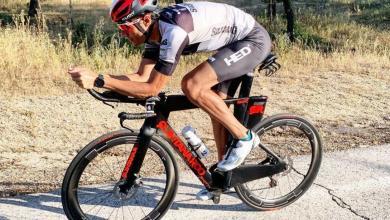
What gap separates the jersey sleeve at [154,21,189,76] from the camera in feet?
12.0

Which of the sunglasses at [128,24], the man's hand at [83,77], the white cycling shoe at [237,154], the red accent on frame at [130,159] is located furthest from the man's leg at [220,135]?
the man's hand at [83,77]

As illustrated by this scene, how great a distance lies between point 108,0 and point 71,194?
25340mm

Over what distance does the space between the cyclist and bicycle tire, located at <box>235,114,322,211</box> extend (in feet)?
0.98

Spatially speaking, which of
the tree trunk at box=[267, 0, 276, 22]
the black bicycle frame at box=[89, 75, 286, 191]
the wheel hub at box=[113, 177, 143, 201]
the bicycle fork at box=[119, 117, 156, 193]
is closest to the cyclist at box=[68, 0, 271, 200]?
the black bicycle frame at box=[89, 75, 286, 191]

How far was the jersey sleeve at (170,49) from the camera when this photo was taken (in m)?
3.65

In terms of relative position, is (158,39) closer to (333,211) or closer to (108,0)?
(333,211)

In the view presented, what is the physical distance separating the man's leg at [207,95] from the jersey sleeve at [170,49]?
0.92ft

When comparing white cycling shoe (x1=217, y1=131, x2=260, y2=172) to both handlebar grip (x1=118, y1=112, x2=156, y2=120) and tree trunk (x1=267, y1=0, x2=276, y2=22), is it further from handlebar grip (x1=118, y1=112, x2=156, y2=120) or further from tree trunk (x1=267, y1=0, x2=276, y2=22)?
tree trunk (x1=267, y1=0, x2=276, y2=22)

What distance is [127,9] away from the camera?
365 cm

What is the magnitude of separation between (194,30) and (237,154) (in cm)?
97

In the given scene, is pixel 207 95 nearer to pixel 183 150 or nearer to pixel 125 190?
pixel 183 150

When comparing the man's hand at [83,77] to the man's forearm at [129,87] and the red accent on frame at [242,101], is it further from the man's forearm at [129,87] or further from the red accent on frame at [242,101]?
the red accent on frame at [242,101]

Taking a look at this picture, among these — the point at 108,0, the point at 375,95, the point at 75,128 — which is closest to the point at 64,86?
the point at 75,128

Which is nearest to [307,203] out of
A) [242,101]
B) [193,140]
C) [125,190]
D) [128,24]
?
[242,101]
